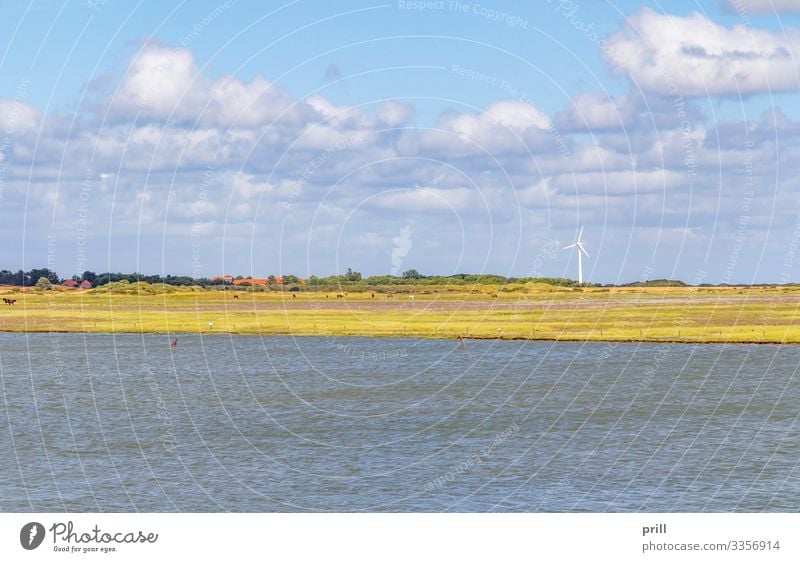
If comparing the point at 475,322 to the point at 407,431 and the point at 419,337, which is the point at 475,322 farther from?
the point at 407,431

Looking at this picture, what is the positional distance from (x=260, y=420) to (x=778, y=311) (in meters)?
122

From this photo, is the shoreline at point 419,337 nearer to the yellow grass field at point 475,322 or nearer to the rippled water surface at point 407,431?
the yellow grass field at point 475,322

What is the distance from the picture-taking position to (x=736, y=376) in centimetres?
9725

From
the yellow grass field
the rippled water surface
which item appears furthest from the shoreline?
the rippled water surface

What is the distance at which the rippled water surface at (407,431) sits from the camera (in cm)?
4728

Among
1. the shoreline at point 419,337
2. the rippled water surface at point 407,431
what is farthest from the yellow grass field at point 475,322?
the rippled water surface at point 407,431

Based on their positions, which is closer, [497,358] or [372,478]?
[372,478]

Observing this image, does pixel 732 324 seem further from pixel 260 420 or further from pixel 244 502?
pixel 244 502

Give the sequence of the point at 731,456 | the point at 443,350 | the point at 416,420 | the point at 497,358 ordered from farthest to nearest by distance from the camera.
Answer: the point at 443,350 → the point at 497,358 → the point at 416,420 → the point at 731,456

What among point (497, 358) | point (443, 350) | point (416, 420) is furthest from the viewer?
point (443, 350)

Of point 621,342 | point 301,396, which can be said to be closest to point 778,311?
point 621,342

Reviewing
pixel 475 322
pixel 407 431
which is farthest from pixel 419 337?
pixel 407 431

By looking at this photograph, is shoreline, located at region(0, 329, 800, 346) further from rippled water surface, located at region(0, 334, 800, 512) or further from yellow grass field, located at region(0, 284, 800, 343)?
rippled water surface, located at region(0, 334, 800, 512)

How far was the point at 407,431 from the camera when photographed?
6675 centimetres
